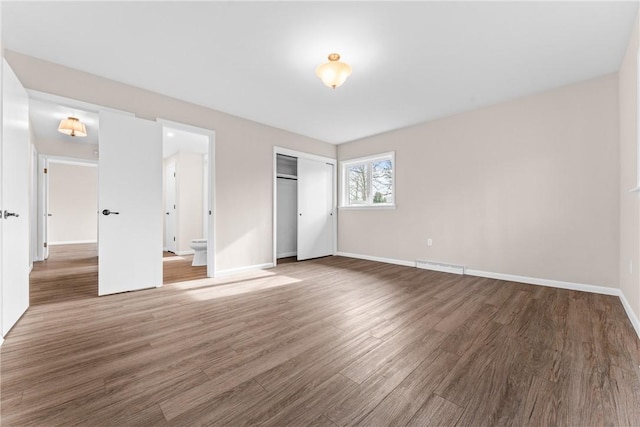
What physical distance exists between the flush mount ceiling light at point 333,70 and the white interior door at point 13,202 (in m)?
2.48

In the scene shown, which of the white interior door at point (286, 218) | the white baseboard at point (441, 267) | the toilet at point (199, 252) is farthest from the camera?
the white interior door at point (286, 218)

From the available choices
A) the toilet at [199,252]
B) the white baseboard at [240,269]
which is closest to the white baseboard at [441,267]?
the white baseboard at [240,269]

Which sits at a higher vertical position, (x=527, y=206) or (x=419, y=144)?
(x=419, y=144)

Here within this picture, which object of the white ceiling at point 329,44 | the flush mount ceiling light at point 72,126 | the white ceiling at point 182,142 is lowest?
the flush mount ceiling light at point 72,126

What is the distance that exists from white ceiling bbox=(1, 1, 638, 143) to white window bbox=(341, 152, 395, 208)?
65.5 inches

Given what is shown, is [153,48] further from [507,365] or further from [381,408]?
[507,365]

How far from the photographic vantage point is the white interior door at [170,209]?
6355mm

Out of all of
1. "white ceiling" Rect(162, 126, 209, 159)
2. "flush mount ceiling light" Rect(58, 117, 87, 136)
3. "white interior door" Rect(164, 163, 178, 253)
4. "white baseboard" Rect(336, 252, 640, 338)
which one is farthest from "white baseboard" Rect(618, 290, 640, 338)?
"white interior door" Rect(164, 163, 178, 253)

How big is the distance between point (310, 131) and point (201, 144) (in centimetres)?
248

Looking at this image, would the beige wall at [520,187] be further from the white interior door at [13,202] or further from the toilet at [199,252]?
the white interior door at [13,202]

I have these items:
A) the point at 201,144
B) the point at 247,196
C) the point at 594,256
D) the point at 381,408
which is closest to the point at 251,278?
the point at 247,196

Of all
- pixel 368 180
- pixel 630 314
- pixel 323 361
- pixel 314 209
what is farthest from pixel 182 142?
pixel 630 314

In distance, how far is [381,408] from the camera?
1.22 metres

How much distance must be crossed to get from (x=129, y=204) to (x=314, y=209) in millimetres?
3161
